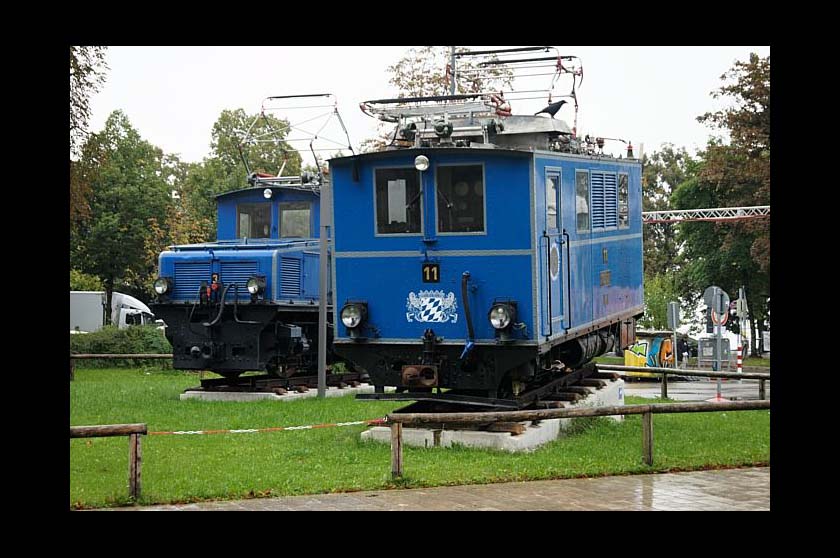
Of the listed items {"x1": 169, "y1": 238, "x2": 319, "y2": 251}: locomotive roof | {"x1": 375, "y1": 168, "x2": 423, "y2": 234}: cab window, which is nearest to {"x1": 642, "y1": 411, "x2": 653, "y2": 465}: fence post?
{"x1": 375, "y1": 168, "x2": 423, "y2": 234}: cab window

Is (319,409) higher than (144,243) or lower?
lower

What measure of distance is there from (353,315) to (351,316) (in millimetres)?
28

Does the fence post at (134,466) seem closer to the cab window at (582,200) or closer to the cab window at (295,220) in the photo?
the cab window at (582,200)

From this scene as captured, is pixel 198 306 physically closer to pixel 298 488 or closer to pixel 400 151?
pixel 400 151

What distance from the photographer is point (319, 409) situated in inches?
703

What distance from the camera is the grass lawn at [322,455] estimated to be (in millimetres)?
11117

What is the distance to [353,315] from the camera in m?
13.9

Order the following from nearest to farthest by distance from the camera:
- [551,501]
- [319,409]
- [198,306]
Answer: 1. [551,501]
2. [319,409]
3. [198,306]

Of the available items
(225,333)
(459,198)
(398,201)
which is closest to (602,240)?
(459,198)

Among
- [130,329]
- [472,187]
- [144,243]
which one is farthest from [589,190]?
[144,243]

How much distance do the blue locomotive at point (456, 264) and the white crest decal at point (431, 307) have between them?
0.01m

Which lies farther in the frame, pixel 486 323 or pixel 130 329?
pixel 130 329

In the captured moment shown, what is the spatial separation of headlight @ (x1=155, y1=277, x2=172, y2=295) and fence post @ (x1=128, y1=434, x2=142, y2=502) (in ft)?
29.6
